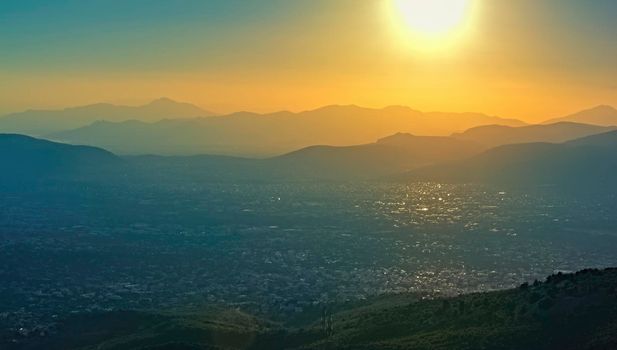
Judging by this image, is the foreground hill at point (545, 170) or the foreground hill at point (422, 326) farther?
the foreground hill at point (545, 170)

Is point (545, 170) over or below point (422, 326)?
over

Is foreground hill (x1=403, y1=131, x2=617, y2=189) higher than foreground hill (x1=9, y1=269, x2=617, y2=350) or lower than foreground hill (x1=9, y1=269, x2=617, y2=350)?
higher

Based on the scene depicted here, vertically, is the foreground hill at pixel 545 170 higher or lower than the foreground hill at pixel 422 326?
higher

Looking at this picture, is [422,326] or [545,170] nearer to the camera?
[422,326]

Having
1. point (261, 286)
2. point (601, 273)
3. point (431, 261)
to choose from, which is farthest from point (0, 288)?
point (601, 273)
